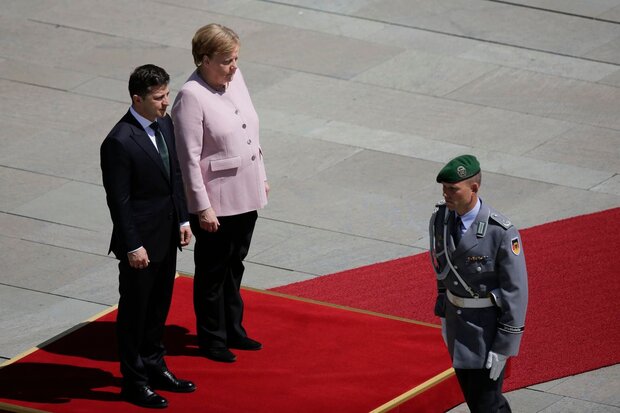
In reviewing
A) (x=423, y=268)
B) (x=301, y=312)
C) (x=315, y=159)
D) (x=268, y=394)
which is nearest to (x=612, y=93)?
(x=315, y=159)

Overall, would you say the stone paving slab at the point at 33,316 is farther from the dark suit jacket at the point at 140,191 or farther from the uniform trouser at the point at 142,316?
the dark suit jacket at the point at 140,191

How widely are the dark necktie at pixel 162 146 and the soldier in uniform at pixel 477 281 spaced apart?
55.3 inches

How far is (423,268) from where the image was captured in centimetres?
963

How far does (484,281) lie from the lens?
675cm

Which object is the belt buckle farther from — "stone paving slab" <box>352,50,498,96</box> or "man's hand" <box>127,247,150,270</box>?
"stone paving slab" <box>352,50,498,96</box>

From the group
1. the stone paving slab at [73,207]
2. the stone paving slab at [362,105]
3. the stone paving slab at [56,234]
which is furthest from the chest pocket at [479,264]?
the stone paving slab at [362,105]

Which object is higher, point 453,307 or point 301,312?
point 453,307

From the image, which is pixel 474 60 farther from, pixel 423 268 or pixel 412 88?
pixel 423 268

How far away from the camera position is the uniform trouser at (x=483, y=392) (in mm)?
6812

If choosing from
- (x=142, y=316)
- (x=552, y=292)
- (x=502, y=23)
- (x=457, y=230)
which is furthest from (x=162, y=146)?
(x=502, y=23)

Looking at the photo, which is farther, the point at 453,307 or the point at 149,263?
the point at 149,263

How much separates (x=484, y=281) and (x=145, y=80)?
76.0 inches

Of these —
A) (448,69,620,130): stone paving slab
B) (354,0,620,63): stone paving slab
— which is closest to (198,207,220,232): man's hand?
(448,69,620,130): stone paving slab

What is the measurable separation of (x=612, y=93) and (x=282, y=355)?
5.70 metres
